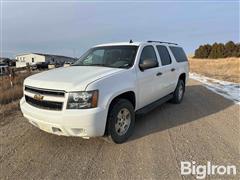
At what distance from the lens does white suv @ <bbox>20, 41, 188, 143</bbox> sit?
138 inches

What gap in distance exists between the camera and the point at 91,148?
401 cm

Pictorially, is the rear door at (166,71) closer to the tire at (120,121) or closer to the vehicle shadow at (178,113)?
the vehicle shadow at (178,113)

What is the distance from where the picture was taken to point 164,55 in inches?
241

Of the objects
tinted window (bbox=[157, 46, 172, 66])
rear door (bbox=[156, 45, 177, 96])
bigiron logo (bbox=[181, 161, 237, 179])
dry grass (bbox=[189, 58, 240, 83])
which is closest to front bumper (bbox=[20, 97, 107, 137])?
bigiron logo (bbox=[181, 161, 237, 179])

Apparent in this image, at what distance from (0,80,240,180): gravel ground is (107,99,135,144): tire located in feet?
0.52

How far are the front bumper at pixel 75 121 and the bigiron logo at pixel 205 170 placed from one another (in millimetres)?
1409

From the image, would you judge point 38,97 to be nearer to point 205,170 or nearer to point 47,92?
point 47,92

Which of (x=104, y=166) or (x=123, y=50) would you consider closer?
(x=104, y=166)

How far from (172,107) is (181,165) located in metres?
3.43

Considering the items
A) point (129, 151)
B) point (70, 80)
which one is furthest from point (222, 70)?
point (70, 80)

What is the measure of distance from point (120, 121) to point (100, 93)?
33.7 inches

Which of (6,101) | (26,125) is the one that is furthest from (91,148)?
(6,101)

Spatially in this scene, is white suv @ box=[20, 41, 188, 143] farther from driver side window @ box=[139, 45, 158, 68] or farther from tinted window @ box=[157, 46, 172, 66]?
tinted window @ box=[157, 46, 172, 66]

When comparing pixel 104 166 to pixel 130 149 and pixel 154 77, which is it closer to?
pixel 130 149
